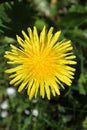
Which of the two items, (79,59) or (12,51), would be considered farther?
(79,59)

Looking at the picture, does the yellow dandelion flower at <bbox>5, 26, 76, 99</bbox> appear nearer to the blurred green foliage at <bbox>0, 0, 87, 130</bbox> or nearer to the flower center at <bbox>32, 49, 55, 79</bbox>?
the flower center at <bbox>32, 49, 55, 79</bbox>

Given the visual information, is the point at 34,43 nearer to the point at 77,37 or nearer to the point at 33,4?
the point at 77,37

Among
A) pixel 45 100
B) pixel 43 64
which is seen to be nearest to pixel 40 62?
pixel 43 64

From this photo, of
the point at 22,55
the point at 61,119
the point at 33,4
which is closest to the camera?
the point at 22,55

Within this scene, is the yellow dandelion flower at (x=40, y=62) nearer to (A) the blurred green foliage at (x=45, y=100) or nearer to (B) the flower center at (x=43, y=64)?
(B) the flower center at (x=43, y=64)

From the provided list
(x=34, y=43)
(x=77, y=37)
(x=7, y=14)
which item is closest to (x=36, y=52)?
(x=34, y=43)

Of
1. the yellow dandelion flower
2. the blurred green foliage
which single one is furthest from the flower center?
the blurred green foliage
